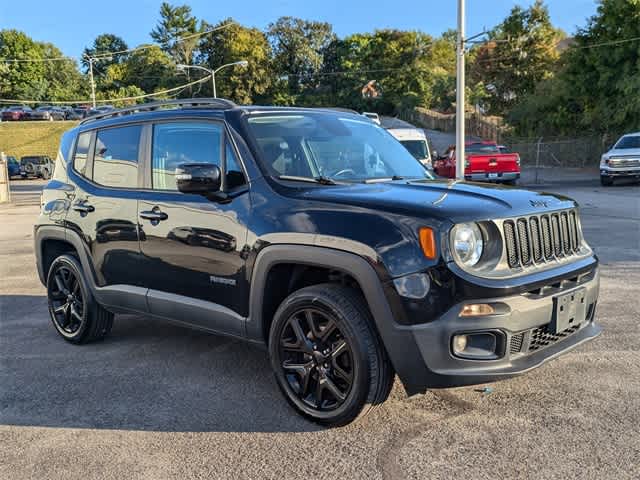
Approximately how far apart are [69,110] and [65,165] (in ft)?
205

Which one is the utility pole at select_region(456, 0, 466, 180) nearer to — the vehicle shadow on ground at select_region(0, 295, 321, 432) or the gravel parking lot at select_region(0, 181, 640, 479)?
the gravel parking lot at select_region(0, 181, 640, 479)

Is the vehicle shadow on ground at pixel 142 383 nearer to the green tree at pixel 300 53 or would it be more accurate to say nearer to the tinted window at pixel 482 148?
the tinted window at pixel 482 148

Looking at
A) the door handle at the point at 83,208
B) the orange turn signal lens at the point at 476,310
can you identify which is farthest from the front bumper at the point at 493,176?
the orange turn signal lens at the point at 476,310

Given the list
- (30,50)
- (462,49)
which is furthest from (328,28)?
(462,49)

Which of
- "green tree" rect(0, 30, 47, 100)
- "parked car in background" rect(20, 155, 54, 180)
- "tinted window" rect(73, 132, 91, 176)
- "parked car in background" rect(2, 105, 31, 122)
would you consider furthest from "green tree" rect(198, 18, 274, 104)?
"tinted window" rect(73, 132, 91, 176)

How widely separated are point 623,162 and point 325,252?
21.0m

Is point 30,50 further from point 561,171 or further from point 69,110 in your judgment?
point 561,171

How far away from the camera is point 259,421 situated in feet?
12.0

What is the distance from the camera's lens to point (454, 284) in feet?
10.0

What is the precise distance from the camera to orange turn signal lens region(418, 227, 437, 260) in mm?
3068

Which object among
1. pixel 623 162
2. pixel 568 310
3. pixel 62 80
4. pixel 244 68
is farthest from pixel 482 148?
pixel 62 80

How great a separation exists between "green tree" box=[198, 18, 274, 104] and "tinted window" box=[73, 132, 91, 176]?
2658 inches

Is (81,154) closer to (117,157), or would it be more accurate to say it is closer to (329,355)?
(117,157)

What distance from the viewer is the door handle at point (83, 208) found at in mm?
4980
